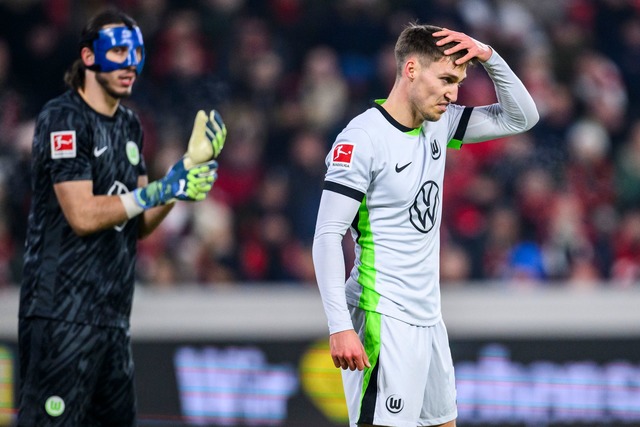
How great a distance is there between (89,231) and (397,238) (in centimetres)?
130

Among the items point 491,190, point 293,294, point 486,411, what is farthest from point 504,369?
point 491,190

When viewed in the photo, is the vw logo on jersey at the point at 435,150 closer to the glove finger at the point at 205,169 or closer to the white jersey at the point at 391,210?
the white jersey at the point at 391,210

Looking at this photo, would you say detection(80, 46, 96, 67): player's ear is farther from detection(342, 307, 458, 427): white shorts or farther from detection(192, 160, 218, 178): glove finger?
detection(342, 307, 458, 427): white shorts

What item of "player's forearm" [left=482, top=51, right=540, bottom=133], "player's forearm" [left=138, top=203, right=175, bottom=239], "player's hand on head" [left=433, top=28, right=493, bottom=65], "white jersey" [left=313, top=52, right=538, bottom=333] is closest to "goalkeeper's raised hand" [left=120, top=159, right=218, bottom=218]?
"player's forearm" [left=138, top=203, right=175, bottom=239]

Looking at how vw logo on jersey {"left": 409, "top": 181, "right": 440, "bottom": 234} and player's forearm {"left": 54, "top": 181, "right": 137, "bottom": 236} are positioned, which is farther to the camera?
player's forearm {"left": 54, "top": 181, "right": 137, "bottom": 236}

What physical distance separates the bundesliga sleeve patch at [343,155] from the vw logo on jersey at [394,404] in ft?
3.09

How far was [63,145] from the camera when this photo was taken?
14.9 ft

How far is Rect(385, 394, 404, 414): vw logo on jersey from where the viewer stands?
426 cm

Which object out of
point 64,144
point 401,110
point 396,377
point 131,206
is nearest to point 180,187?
point 131,206

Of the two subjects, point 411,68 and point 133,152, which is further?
point 133,152

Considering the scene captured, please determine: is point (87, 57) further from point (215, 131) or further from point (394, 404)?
point (394, 404)

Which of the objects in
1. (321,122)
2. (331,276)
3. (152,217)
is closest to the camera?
(331,276)

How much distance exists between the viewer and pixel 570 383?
7277 millimetres

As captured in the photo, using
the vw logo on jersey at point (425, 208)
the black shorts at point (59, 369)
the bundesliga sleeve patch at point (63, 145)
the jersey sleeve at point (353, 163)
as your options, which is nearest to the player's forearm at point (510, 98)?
the vw logo on jersey at point (425, 208)
